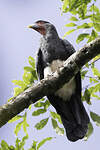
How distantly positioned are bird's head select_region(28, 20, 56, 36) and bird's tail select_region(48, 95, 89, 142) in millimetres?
1349

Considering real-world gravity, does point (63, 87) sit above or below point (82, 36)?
below

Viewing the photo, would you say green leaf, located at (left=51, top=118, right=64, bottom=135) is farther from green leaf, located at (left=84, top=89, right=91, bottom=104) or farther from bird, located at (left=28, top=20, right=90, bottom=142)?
green leaf, located at (left=84, top=89, right=91, bottom=104)

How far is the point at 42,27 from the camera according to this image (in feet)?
15.6

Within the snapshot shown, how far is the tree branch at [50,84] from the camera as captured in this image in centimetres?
260

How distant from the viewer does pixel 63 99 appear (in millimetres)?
3895

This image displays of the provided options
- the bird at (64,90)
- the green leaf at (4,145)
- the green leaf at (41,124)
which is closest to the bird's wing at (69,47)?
the bird at (64,90)

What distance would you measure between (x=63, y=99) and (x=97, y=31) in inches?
45.5

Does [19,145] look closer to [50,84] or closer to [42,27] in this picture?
[50,84]

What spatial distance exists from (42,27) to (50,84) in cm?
219

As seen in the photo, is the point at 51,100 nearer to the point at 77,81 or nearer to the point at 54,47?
the point at 77,81

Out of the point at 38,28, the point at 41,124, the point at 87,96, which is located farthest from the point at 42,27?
the point at 41,124

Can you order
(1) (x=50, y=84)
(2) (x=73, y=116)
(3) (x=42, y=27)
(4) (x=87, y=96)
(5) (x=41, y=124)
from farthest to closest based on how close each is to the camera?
(3) (x=42, y=27)
(2) (x=73, y=116)
(4) (x=87, y=96)
(5) (x=41, y=124)
(1) (x=50, y=84)

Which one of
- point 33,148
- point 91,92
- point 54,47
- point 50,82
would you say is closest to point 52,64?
point 54,47

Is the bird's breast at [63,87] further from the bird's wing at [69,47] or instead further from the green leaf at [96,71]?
the green leaf at [96,71]
